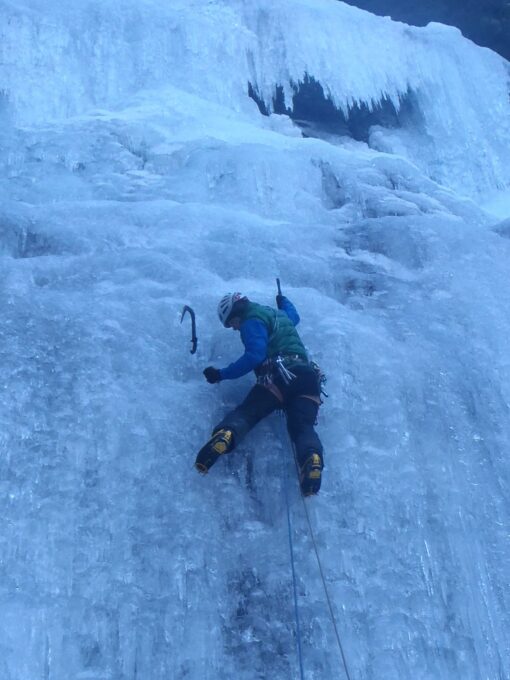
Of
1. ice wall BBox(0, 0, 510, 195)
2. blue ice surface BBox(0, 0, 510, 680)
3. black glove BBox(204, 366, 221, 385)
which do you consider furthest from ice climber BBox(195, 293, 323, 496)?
ice wall BBox(0, 0, 510, 195)

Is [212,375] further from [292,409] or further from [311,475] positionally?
[311,475]

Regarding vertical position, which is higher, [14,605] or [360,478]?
[360,478]

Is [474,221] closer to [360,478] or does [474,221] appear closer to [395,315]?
[395,315]

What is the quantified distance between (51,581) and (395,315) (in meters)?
3.17

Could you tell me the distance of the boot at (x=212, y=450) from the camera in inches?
170

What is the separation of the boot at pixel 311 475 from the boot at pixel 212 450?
15.8 inches

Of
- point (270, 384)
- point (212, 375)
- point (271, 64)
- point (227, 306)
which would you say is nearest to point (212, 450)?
point (212, 375)

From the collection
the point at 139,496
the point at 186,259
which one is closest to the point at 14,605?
the point at 139,496

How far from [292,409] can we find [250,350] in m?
0.40

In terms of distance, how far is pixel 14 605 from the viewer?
378 cm

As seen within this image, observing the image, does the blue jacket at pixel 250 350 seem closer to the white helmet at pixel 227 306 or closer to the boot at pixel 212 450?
the white helmet at pixel 227 306

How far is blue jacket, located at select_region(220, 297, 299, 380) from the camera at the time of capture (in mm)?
4633

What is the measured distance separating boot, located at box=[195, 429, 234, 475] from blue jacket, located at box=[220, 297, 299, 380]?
0.41 metres

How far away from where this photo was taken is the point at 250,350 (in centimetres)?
470
